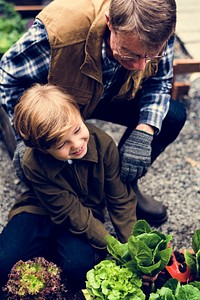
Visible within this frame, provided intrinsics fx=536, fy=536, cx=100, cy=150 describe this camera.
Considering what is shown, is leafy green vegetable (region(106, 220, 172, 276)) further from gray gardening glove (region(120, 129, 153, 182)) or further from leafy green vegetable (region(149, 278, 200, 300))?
gray gardening glove (region(120, 129, 153, 182))

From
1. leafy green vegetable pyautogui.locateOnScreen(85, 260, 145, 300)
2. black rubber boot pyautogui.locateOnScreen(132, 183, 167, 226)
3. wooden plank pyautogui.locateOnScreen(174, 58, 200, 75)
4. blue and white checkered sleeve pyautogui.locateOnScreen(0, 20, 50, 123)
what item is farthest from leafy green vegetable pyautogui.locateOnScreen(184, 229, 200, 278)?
wooden plank pyautogui.locateOnScreen(174, 58, 200, 75)

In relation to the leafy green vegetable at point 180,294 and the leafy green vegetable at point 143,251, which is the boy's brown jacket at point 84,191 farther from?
the leafy green vegetable at point 180,294

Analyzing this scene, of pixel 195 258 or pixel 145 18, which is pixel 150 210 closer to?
pixel 195 258

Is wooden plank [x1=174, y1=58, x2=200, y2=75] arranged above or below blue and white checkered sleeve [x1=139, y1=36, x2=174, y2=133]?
below

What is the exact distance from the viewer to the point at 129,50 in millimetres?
2148

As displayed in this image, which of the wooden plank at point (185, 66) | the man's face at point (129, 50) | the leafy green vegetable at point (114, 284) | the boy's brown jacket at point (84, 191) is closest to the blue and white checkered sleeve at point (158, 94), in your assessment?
the boy's brown jacket at point (84, 191)

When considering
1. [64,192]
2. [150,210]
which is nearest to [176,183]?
[150,210]

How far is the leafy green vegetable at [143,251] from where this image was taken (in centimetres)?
213

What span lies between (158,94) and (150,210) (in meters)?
0.68

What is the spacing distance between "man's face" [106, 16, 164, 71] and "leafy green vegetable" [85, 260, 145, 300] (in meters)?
0.84

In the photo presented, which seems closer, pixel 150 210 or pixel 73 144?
pixel 73 144

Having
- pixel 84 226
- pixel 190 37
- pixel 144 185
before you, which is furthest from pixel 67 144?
pixel 190 37

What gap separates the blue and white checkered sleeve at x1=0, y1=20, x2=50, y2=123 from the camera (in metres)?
2.39

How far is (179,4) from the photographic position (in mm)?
5043
